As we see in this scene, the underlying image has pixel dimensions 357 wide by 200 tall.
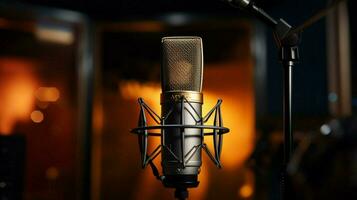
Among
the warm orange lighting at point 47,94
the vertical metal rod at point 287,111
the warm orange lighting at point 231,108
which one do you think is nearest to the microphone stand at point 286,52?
the vertical metal rod at point 287,111

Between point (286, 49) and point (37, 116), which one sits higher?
point (286, 49)

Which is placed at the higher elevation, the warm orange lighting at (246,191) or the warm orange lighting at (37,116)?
the warm orange lighting at (37,116)

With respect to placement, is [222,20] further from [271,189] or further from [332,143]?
[332,143]

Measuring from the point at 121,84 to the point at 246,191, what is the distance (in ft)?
3.37

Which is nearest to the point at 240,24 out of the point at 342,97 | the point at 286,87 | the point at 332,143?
the point at 342,97

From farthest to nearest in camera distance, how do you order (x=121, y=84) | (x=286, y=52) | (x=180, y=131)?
1. (x=121, y=84)
2. (x=286, y=52)
3. (x=180, y=131)

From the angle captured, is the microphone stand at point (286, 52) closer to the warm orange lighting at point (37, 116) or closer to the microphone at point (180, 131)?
the microphone at point (180, 131)

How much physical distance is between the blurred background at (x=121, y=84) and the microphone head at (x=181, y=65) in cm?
203

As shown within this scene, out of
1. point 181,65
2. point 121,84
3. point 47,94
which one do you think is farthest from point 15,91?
point 181,65

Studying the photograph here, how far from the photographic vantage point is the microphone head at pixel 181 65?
135cm

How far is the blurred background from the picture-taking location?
349 centimetres

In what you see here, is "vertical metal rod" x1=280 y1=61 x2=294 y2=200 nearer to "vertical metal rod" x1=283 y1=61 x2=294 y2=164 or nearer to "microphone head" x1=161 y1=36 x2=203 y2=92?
"vertical metal rod" x1=283 y1=61 x2=294 y2=164

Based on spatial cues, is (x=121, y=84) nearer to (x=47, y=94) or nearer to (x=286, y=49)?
(x=47, y=94)

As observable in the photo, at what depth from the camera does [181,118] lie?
4.03ft
